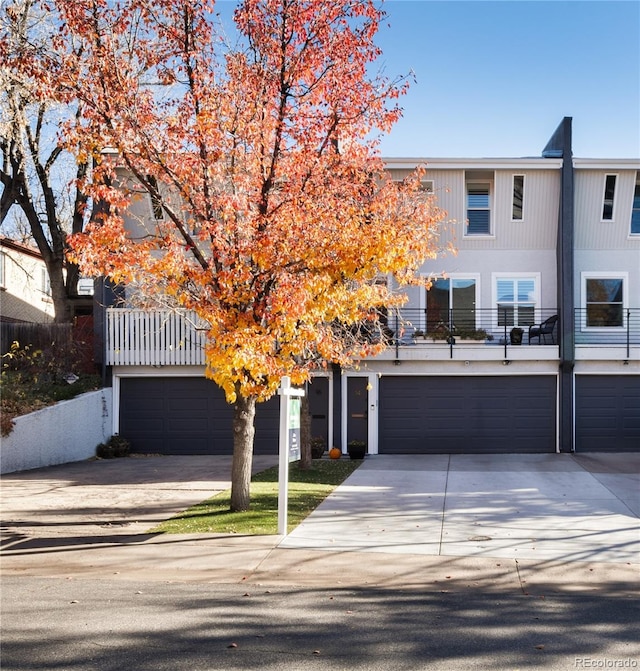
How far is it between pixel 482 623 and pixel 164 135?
25.0 ft

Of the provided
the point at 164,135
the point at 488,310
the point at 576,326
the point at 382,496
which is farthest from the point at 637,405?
the point at 164,135

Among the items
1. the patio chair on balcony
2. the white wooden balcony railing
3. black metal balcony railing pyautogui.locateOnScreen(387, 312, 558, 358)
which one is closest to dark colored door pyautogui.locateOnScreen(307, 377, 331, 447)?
black metal balcony railing pyautogui.locateOnScreen(387, 312, 558, 358)

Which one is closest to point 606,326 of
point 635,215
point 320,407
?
point 635,215

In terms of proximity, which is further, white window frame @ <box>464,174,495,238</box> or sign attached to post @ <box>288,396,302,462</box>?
white window frame @ <box>464,174,495,238</box>

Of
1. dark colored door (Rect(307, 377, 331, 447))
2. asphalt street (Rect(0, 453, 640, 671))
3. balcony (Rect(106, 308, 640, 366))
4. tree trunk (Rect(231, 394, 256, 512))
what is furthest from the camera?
dark colored door (Rect(307, 377, 331, 447))

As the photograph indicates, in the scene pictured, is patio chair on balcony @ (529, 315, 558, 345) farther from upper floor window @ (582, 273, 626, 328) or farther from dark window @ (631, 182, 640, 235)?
→ dark window @ (631, 182, 640, 235)

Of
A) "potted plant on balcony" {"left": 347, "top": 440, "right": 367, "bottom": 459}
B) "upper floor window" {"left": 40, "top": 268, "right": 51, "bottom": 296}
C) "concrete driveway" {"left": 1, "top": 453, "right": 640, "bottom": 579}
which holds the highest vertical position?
"upper floor window" {"left": 40, "top": 268, "right": 51, "bottom": 296}

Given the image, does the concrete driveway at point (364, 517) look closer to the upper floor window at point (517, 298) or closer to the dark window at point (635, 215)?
the upper floor window at point (517, 298)

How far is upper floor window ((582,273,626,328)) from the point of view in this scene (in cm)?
2294

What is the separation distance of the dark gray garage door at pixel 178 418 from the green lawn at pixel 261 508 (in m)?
5.32

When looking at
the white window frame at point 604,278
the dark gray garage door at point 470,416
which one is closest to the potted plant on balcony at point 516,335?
the dark gray garage door at point 470,416

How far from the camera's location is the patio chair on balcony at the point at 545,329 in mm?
21859

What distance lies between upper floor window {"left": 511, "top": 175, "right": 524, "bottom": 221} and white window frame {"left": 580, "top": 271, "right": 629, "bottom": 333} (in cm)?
249

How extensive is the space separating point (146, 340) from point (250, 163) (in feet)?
39.5
